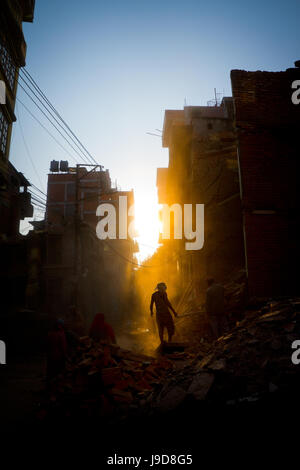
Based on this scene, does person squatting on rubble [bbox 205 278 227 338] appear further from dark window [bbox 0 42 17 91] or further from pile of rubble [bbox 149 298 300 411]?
dark window [bbox 0 42 17 91]

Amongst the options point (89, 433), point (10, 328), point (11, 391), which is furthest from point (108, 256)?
point (89, 433)

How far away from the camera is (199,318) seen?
10.2 meters

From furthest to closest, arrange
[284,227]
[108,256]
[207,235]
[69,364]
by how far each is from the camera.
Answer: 1. [108,256]
2. [207,235]
3. [284,227]
4. [69,364]

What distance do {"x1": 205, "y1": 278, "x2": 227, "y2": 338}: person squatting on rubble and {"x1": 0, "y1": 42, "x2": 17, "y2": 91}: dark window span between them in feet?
47.5

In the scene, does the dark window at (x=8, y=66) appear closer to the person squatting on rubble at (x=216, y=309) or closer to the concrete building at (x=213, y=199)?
the concrete building at (x=213, y=199)

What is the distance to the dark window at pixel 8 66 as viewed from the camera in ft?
42.4

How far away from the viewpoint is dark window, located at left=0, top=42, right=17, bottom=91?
12938mm

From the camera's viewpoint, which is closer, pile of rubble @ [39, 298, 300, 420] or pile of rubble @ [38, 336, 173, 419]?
pile of rubble @ [39, 298, 300, 420]

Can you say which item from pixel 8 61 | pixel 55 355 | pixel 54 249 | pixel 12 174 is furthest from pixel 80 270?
pixel 55 355

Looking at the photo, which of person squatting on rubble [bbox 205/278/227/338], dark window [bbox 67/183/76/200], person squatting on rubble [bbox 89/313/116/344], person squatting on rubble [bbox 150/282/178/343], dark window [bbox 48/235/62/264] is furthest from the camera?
dark window [bbox 67/183/76/200]

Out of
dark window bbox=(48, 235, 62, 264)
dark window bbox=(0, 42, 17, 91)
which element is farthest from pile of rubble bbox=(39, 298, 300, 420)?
dark window bbox=(48, 235, 62, 264)

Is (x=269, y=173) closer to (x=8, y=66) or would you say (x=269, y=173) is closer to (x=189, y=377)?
(x=189, y=377)
